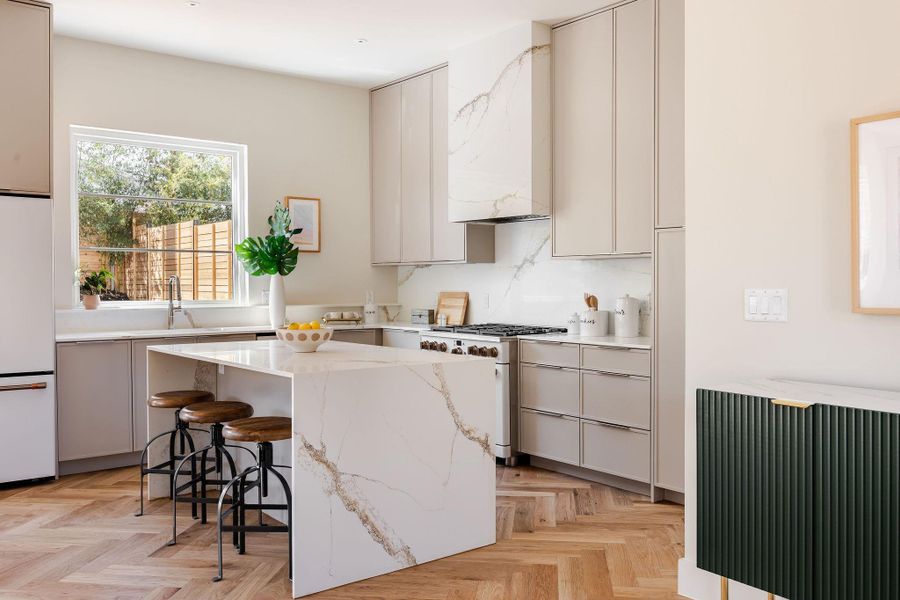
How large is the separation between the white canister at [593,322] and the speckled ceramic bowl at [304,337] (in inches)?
72.1

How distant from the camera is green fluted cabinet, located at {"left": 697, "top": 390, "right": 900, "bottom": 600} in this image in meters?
2.03

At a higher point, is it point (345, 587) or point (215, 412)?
point (215, 412)

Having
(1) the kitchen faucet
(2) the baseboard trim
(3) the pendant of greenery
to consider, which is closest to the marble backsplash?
(3) the pendant of greenery

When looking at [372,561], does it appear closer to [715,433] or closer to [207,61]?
[715,433]

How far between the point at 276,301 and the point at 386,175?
5.07 ft

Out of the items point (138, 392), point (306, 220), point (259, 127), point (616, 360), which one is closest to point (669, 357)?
point (616, 360)

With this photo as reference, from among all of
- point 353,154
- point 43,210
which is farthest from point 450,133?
point 43,210

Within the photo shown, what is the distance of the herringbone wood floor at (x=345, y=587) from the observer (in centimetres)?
300

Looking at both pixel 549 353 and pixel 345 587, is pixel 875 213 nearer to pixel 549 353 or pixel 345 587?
pixel 345 587

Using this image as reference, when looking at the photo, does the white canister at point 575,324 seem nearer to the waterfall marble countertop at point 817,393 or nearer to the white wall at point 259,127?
the white wall at point 259,127

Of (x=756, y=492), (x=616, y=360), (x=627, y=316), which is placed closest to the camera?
(x=756, y=492)

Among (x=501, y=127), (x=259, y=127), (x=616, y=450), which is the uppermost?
(x=259, y=127)

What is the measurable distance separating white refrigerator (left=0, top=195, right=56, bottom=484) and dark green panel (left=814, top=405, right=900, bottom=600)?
419 cm

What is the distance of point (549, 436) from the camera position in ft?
15.9
